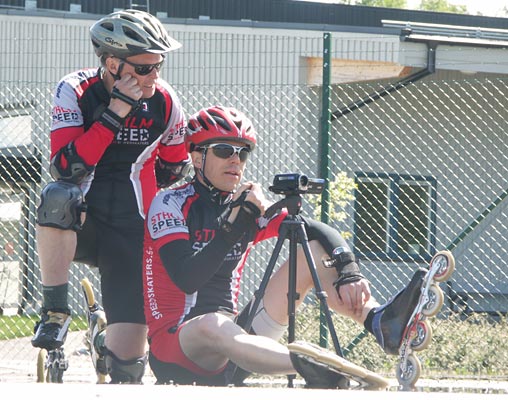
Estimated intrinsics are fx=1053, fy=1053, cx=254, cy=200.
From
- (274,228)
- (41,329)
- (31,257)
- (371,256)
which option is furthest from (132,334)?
(31,257)

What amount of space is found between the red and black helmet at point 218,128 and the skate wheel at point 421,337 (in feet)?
3.91

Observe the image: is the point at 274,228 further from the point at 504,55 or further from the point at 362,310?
the point at 504,55

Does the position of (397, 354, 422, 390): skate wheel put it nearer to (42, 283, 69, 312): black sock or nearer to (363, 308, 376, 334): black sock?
(363, 308, 376, 334): black sock

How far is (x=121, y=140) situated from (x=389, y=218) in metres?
5.01

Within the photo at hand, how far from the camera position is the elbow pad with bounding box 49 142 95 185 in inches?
184

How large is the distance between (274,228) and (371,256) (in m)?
4.78

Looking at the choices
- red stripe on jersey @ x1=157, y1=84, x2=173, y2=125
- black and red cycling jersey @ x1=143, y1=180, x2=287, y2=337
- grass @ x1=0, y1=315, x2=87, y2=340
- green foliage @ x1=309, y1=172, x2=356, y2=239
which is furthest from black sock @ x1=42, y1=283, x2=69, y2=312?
grass @ x1=0, y1=315, x2=87, y2=340

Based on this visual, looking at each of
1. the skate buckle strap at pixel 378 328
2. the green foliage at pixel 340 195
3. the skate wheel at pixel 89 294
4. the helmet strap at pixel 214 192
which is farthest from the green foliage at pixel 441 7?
the skate buckle strap at pixel 378 328

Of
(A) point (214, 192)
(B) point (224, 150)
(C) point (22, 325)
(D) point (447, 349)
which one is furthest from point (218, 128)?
(C) point (22, 325)

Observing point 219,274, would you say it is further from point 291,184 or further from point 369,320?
point 369,320

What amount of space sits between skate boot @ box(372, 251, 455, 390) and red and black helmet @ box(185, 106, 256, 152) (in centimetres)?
104

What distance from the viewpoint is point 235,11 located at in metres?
26.6

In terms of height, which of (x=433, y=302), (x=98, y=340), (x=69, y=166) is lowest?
(x=98, y=340)

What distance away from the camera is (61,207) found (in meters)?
4.59
